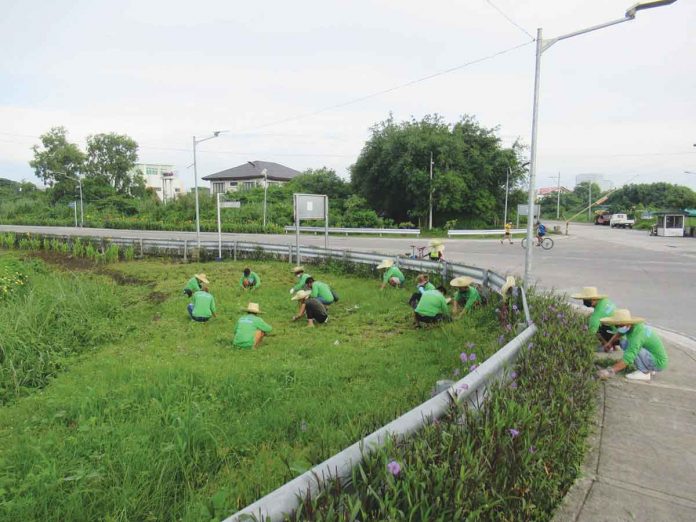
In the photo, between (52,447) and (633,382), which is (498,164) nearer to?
(633,382)

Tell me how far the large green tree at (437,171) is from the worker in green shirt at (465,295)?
91.9 feet

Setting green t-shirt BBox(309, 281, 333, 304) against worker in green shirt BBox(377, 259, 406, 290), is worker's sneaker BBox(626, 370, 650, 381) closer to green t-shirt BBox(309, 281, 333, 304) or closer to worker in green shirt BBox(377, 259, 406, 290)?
green t-shirt BBox(309, 281, 333, 304)

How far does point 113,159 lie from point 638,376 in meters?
69.1

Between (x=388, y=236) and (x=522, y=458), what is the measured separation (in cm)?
3241

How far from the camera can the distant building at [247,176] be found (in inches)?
2704

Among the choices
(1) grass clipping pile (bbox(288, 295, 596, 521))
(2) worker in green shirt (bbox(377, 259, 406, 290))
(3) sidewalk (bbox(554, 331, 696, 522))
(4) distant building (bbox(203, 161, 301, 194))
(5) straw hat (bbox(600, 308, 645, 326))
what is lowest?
(3) sidewalk (bbox(554, 331, 696, 522))

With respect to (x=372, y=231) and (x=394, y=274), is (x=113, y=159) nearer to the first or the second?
(x=372, y=231)

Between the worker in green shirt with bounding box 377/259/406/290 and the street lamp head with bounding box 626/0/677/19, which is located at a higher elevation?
the street lamp head with bounding box 626/0/677/19

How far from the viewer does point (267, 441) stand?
4.32m

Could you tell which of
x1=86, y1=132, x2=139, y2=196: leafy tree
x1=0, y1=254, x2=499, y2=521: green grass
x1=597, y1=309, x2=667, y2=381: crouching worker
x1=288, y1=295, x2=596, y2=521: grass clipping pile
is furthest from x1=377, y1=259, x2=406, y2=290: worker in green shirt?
x1=86, y1=132, x2=139, y2=196: leafy tree

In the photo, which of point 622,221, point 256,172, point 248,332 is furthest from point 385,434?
point 256,172

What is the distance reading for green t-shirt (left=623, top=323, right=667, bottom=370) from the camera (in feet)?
17.8

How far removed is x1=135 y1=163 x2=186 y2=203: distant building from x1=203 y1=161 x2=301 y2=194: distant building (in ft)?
41.1

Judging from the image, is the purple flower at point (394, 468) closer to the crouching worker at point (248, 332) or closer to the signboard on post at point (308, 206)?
the crouching worker at point (248, 332)
